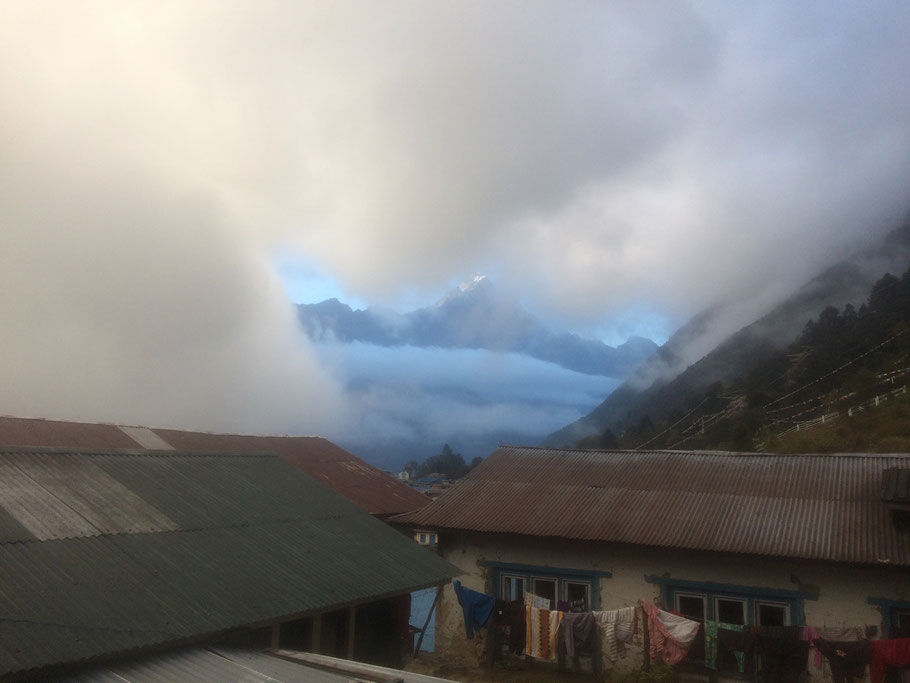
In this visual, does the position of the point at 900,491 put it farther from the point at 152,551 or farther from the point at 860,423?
the point at 860,423

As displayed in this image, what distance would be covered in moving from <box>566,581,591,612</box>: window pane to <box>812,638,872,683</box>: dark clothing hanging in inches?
190

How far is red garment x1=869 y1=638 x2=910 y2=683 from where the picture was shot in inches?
467

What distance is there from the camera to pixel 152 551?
8375 millimetres

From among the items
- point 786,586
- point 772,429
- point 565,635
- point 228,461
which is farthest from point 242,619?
point 772,429

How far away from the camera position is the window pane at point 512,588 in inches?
656

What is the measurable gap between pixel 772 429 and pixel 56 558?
4401cm

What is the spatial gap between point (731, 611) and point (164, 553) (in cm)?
1153

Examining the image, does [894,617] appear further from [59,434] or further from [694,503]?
[59,434]

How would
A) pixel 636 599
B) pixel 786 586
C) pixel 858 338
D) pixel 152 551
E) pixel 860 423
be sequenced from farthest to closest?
pixel 858 338 → pixel 860 423 → pixel 636 599 → pixel 786 586 → pixel 152 551

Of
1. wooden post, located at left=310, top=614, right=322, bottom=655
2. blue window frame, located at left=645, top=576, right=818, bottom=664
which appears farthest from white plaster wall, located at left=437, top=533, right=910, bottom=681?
wooden post, located at left=310, top=614, right=322, bottom=655

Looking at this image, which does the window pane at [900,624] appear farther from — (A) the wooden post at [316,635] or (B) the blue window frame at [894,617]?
(A) the wooden post at [316,635]

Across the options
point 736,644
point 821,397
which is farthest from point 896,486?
point 821,397

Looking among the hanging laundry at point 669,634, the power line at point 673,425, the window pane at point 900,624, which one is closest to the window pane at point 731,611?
the hanging laundry at point 669,634

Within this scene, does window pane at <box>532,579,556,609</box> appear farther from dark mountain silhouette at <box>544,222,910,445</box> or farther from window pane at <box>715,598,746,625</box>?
dark mountain silhouette at <box>544,222,910,445</box>
